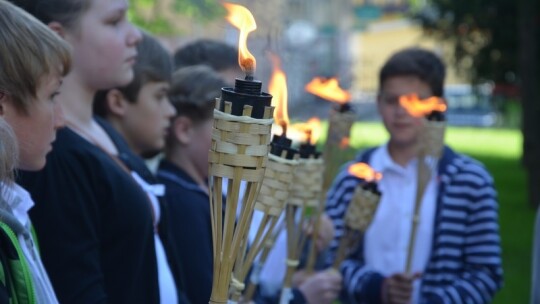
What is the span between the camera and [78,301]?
2730mm

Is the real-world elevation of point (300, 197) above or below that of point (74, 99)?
below

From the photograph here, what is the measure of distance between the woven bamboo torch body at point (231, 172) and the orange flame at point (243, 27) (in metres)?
0.12

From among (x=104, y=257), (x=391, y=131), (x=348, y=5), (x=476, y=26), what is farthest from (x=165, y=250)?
(x=348, y=5)

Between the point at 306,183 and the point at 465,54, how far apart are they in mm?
16180

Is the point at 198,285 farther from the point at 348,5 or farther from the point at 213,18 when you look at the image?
the point at 348,5

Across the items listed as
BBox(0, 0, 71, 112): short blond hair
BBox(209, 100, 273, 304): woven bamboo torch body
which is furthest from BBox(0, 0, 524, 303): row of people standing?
BBox(209, 100, 273, 304): woven bamboo torch body

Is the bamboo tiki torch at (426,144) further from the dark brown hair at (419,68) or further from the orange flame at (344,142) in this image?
the orange flame at (344,142)

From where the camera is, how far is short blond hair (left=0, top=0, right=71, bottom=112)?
252cm

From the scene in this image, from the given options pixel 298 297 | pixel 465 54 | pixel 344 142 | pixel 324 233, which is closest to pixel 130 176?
pixel 298 297

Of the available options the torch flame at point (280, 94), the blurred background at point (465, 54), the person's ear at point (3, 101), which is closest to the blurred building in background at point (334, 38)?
the blurred background at point (465, 54)

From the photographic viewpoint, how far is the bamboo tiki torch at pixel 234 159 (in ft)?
6.84

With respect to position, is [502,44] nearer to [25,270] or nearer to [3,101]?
[3,101]

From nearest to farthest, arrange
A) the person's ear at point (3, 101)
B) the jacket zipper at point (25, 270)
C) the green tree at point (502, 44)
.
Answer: the jacket zipper at point (25, 270), the person's ear at point (3, 101), the green tree at point (502, 44)

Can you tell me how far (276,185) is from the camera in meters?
2.68
